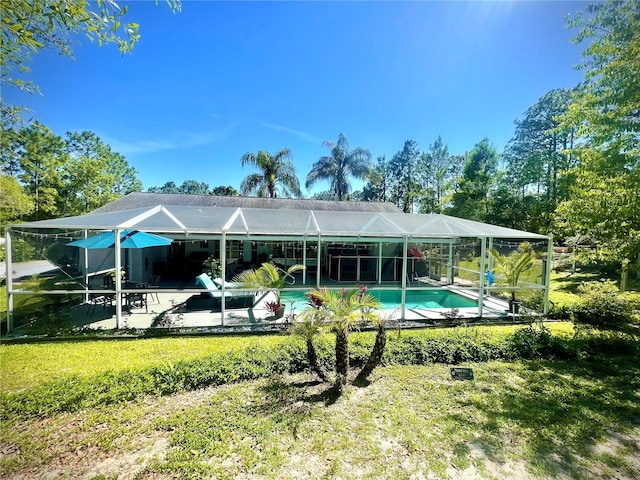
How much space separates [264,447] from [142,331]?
534 centimetres

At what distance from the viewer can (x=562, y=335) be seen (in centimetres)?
718

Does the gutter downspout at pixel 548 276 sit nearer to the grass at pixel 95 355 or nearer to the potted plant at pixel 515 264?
the potted plant at pixel 515 264

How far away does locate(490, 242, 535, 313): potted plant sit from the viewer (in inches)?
360

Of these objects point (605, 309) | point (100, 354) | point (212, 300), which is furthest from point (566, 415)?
point (212, 300)

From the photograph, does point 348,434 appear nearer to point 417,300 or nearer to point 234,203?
point 417,300

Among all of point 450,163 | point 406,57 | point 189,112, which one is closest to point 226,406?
point 406,57

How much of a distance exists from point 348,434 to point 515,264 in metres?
8.93

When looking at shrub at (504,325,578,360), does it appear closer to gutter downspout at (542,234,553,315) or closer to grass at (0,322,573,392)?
grass at (0,322,573,392)

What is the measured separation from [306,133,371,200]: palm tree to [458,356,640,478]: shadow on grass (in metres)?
23.6

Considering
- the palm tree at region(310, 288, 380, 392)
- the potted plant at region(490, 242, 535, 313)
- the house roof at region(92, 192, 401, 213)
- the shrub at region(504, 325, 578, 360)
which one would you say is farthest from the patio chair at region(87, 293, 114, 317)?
the potted plant at region(490, 242, 535, 313)

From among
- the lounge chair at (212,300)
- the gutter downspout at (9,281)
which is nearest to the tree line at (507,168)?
the gutter downspout at (9,281)

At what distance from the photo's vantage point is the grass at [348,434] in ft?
9.53

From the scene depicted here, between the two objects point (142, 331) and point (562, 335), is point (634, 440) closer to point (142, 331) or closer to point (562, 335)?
point (562, 335)

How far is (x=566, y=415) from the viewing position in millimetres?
3988
